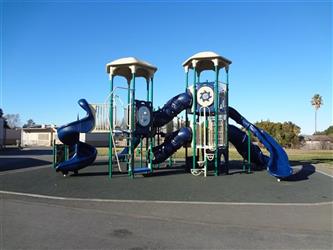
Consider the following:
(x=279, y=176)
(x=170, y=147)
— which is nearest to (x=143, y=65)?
(x=170, y=147)

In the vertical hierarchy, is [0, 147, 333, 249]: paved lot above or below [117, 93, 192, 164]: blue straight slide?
below

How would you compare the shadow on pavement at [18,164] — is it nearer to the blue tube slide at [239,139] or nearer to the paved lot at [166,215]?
the paved lot at [166,215]

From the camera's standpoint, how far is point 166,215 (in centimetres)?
813

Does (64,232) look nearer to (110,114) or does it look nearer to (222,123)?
(110,114)

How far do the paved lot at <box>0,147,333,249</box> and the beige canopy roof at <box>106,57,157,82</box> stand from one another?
545 cm

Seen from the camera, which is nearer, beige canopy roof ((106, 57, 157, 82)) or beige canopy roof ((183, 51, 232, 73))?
beige canopy roof ((106, 57, 157, 82))

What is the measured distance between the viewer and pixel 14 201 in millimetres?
9703

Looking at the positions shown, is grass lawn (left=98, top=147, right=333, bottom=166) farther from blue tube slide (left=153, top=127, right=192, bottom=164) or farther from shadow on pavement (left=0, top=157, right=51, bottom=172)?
shadow on pavement (left=0, top=157, right=51, bottom=172)

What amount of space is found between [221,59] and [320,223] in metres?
10.9

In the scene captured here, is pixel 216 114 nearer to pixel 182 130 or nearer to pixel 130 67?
pixel 182 130

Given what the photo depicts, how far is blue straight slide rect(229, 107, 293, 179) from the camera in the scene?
15165 mm

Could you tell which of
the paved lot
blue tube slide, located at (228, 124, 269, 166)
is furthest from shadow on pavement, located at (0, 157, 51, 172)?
blue tube slide, located at (228, 124, 269, 166)

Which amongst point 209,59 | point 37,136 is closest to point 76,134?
point 209,59

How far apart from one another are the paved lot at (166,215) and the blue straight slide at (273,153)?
132cm
